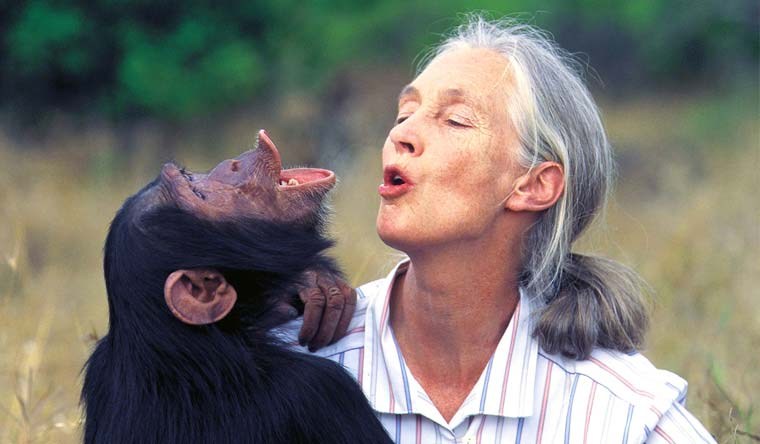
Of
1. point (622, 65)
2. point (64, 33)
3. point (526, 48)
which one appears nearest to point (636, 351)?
point (526, 48)

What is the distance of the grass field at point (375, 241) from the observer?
439cm

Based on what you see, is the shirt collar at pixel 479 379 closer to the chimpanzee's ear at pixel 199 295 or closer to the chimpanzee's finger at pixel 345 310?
the chimpanzee's finger at pixel 345 310

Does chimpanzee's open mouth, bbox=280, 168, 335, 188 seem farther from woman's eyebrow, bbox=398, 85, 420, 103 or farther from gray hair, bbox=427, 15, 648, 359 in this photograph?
gray hair, bbox=427, 15, 648, 359

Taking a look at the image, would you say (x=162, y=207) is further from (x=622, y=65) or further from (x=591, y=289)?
(x=622, y=65)

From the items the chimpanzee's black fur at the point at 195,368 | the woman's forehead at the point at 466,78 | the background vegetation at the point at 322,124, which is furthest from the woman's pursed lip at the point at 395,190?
the background vegetation at the point at 322,124

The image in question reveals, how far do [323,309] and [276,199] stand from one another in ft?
1.17

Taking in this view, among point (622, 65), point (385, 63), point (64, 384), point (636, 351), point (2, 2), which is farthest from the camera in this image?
point (622, 65)

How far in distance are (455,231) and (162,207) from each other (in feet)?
2.68

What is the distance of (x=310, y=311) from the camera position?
3.26 meters

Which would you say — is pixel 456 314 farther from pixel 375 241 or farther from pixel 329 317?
pixel 375 241

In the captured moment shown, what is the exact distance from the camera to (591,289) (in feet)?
10.5

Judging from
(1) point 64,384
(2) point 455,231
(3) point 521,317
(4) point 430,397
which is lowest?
(1) point 64,384

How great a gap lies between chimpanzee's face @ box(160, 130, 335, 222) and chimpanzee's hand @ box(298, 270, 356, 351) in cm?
22

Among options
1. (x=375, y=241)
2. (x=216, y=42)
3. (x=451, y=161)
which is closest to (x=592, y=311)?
(x=451, y=161)
